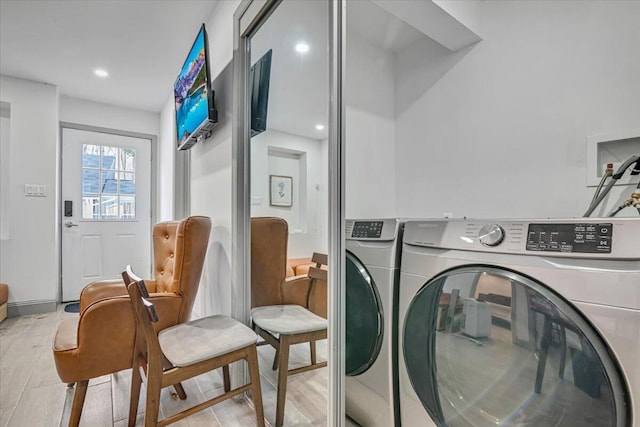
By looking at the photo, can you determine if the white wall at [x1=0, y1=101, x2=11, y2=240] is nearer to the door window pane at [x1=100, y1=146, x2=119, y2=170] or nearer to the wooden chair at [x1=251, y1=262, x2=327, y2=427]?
the door window pane at [x1=100, y1=146, x2=119, y2=170]

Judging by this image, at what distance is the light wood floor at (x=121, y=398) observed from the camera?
4.58 feet

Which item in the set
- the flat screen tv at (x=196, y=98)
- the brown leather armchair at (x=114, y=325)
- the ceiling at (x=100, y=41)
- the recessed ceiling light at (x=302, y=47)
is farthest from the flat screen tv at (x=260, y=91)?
the ceiling at (x=100, y=41)

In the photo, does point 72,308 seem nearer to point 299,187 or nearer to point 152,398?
point 152,398

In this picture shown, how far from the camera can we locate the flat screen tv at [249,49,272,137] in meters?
1.66

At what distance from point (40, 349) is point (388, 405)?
8.69 feet

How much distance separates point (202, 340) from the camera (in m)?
1.36

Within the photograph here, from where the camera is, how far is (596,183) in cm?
138

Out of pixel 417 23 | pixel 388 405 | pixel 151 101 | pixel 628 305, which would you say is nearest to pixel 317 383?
pixel 388 405

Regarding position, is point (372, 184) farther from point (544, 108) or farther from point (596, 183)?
point (596, 183)

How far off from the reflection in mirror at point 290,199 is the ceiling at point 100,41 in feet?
3.49

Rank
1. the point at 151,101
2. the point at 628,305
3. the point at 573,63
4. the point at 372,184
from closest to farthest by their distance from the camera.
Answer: the point at 628,305, the point at 573,63, the point at 372,184, the point at 151,101

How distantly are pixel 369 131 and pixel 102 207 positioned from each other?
3486 mm

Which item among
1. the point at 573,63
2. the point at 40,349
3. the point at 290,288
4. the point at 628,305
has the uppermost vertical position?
the point at 573,63

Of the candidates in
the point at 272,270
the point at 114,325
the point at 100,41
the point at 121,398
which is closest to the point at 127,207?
the point at 100,41
